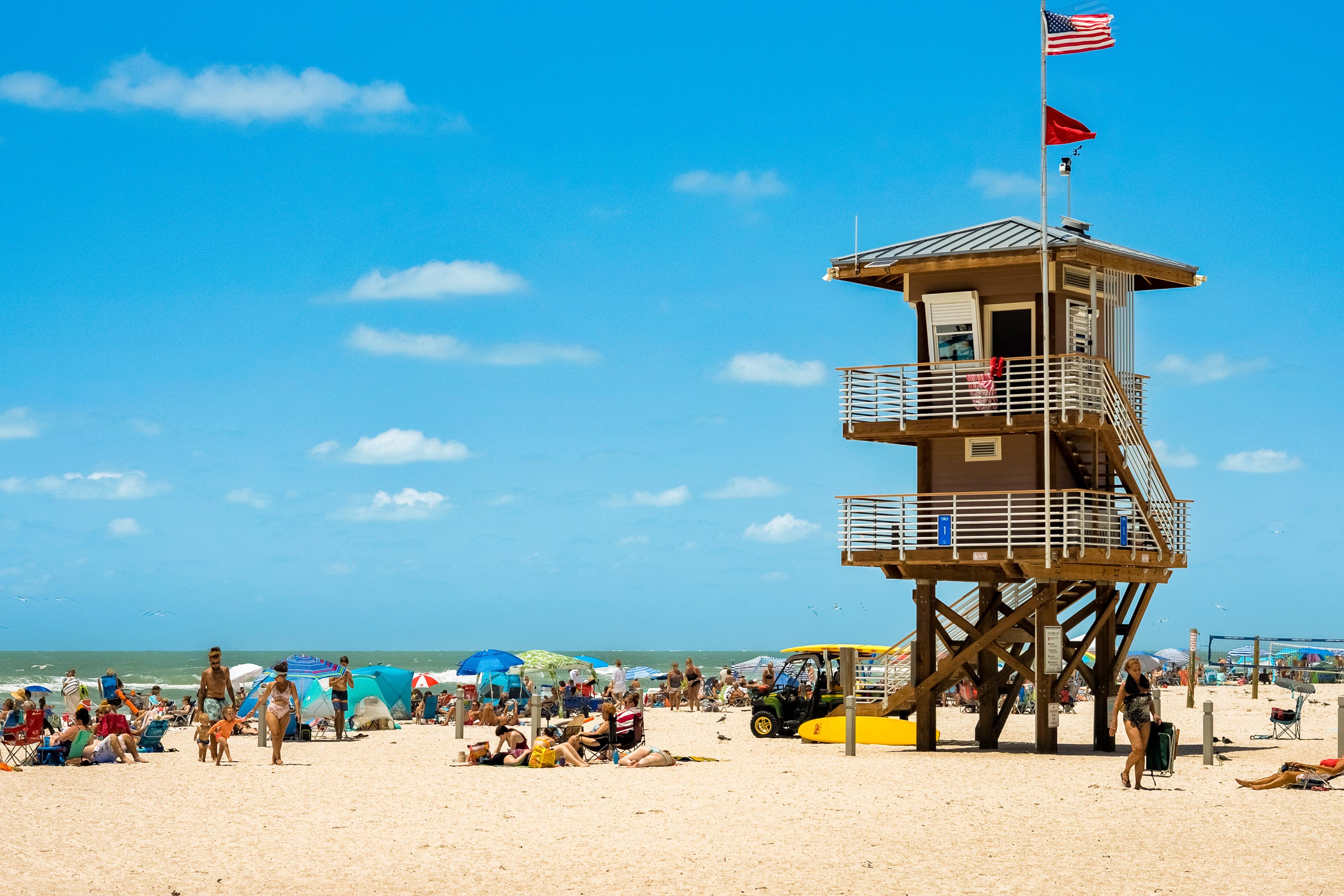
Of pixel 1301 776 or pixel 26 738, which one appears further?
pixel 26 738

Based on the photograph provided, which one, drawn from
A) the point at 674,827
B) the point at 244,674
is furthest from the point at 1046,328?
the point at 244,674

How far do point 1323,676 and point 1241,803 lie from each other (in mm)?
42526

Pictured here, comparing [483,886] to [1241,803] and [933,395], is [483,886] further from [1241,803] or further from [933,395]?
[933,395]

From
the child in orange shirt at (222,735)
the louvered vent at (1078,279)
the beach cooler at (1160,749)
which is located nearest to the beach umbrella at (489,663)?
the child in orange shirt at (222,735)

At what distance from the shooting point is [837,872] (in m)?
11.1

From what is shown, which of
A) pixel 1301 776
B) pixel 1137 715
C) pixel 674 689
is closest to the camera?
pixel 1301 776

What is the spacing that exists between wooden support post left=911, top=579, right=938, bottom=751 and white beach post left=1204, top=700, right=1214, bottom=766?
433cm

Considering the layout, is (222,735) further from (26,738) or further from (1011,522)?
(1011,522)

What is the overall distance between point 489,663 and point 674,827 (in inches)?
913

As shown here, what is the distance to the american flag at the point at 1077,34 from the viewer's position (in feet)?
75.3

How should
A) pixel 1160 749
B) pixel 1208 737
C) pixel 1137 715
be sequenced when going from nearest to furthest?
pixel 1137 715 < pixel 1160 749 < pixel 1208 737

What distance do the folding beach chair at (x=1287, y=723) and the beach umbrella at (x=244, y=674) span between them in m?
26.4

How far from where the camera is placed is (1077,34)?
2309 cm

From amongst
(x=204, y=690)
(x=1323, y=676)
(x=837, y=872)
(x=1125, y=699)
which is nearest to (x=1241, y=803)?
(x=1125, y=699)
